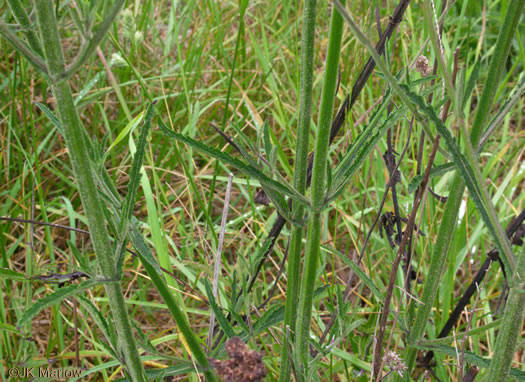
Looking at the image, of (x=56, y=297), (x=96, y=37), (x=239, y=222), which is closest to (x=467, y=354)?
(x=56, y=297)

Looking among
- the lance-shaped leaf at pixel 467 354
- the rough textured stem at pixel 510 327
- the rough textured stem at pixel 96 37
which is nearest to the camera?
the rough textured stem at pixel 96 37

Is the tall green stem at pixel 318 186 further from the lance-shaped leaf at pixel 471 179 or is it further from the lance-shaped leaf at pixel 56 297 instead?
the lance-shaped leaf at pixel 56 297

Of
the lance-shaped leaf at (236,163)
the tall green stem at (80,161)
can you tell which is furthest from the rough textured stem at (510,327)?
the tall green stem at (80,161)

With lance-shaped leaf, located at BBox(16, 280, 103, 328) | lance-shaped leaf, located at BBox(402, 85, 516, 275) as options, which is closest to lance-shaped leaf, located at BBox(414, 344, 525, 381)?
lance-shaped leaf, located at BBox(402, 85, 516, 275)

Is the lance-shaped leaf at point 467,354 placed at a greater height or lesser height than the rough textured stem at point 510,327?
lesser

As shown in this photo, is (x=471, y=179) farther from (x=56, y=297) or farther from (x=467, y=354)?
(x=56, y=297)
